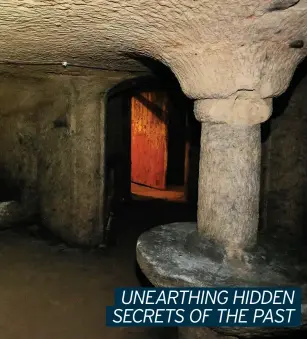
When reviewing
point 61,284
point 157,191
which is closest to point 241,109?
point 61,284

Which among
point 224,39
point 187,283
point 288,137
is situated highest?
point 224,39

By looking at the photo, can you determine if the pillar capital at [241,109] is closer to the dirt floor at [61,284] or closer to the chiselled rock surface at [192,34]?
the chiselled rock surface at [192,34]

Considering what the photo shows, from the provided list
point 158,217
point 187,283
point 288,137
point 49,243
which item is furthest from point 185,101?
point 187,283

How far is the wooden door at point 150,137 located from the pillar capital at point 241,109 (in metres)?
6.06

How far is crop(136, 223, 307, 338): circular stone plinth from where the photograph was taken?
175 cm

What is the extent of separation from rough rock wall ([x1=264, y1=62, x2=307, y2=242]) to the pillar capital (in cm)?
155

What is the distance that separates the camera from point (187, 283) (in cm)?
174

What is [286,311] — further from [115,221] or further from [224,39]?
[115,221]

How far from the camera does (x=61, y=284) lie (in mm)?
3279

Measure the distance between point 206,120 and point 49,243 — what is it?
2.90m

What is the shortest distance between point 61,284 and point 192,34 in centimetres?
258

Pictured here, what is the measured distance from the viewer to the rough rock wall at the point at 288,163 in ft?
11.0

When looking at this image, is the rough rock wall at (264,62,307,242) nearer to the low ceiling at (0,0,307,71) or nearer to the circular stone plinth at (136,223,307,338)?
the circular stone plinth at (136,223,307,338)

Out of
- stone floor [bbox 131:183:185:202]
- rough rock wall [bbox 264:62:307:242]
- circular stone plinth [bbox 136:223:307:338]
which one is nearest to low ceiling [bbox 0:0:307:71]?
circular stone plinth [bbox 136:223:307:338]
